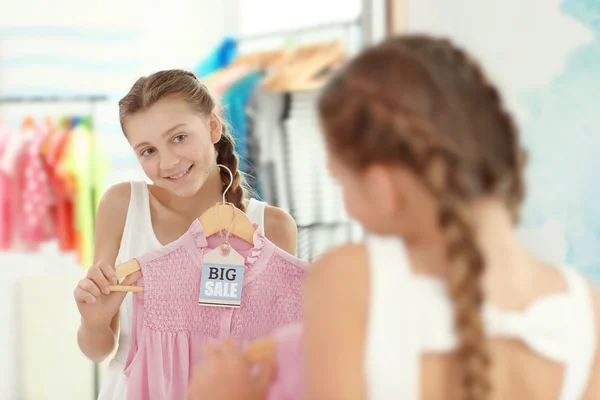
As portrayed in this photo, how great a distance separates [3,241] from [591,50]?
231 cm

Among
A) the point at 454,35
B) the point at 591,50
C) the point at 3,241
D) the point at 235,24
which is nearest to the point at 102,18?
the point at 235,24

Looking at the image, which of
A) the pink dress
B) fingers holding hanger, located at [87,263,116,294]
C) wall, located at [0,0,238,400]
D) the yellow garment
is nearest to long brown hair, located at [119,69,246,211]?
fingers holding hanger, located at [87,263,116,294]

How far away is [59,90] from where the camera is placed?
3.24 meters

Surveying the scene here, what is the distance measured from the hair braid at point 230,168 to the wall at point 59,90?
1.84m

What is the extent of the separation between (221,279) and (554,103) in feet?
3.50

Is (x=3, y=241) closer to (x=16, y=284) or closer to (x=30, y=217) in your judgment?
(x=30, y=217)

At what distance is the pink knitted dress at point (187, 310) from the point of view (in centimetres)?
132

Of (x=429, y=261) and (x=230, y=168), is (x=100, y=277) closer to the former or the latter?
(x=230, y=168)

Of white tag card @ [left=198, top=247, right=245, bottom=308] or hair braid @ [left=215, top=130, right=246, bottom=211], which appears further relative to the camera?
hair braid @ [left=215, top=130, right=246, bottom=211]

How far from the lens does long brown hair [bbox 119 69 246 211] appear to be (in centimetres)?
136

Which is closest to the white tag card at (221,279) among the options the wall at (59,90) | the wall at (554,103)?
the wall at (554,103)

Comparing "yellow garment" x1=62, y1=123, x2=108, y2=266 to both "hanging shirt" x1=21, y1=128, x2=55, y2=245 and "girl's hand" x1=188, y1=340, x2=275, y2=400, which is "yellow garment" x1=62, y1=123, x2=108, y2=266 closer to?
"hanging shirt" x1=21, y1=128, x2=55, y2=245

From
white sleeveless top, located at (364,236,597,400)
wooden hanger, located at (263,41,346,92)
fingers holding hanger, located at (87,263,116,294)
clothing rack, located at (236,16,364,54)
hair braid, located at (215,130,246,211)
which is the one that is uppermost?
clothing rack, located at (236,16,364,54)

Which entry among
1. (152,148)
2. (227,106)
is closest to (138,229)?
(152,148)
